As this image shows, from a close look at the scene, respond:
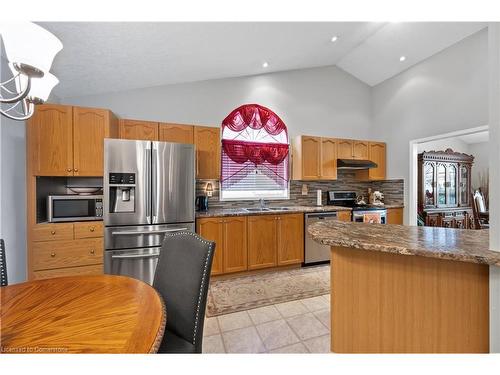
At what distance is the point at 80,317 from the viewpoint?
0.92 meters

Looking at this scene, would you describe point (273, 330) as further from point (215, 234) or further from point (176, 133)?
point (176, 133)

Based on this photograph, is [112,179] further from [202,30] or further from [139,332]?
[139,332]

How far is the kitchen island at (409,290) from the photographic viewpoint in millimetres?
1094

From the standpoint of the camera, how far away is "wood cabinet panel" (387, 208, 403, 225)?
4168 mm

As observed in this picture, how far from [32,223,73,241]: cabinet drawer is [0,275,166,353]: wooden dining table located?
4.47 ft

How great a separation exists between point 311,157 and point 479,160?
489cm

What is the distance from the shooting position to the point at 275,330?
1999mm

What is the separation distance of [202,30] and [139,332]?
98.5 inches

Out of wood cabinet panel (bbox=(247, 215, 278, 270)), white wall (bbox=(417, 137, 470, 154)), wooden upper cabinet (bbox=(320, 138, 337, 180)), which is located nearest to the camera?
wood cabinet panel (bbox=(247, 215, 278, 270))

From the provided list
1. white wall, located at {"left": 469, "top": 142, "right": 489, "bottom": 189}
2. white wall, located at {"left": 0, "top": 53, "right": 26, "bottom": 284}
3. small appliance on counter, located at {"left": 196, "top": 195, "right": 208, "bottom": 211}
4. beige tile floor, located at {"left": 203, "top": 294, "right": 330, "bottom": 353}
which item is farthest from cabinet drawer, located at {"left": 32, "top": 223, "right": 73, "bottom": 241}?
white wall, located at {"left": 469, "top": 142, "right": 489, "bottom": 189}

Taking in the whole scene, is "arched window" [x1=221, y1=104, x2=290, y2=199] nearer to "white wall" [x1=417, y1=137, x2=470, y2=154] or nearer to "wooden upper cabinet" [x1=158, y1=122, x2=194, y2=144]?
"wooden upper cabinet" [x1=158, y1=122, x2=194, y2=144]

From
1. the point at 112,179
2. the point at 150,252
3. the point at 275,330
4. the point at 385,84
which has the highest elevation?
the point at 385,84

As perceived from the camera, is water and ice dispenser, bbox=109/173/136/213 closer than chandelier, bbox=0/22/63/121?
No

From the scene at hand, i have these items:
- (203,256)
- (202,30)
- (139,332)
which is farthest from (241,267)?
(202,30)
